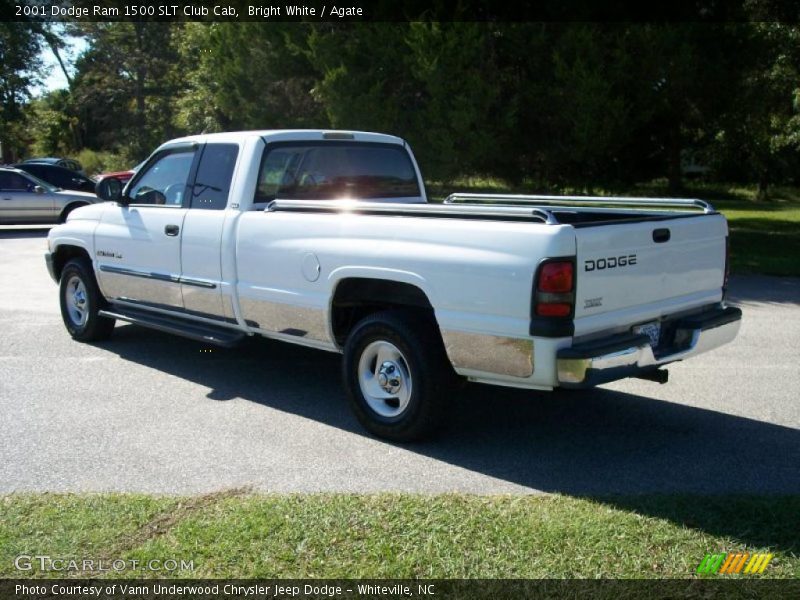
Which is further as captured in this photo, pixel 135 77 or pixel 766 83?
pixel 135 77

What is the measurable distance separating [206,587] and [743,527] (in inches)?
98.4

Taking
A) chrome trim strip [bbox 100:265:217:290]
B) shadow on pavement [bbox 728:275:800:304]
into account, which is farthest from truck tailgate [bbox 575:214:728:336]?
shadow on pavement [bbox 728:275:800:304]

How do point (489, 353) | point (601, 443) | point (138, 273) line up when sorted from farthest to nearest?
point (138, 273) < point (601, 443) < point (489, 353)

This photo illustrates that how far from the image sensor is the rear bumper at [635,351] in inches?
189

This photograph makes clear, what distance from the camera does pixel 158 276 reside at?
734 centimetres

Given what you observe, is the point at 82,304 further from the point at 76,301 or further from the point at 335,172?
the point at 335,172

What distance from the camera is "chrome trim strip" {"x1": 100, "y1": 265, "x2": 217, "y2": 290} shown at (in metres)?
6.84

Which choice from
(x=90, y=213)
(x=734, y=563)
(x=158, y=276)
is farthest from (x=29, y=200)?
(x=734, y=563)

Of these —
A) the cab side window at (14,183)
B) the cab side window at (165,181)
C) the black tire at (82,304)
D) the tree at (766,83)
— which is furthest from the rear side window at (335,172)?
the cab side window at (14,183)

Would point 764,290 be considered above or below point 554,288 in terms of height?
below

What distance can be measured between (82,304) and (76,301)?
0.11 meters

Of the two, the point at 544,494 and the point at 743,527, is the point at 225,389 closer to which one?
the point at 544,494

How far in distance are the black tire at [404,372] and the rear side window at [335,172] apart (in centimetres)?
167

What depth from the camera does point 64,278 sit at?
8.69 meters
